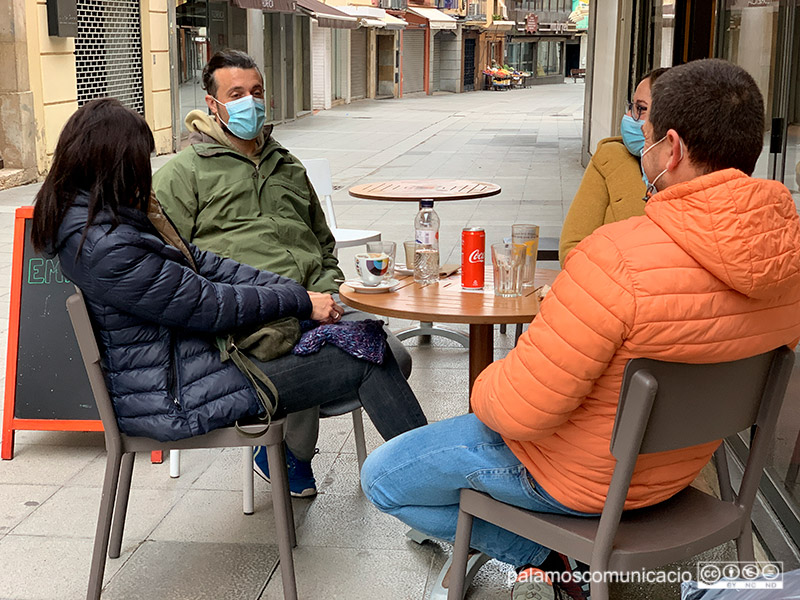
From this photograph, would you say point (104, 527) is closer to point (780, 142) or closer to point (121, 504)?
point (121, 504)

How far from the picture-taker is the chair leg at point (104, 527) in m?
2.75

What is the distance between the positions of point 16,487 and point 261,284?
4.40ft

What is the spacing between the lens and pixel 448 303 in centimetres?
291

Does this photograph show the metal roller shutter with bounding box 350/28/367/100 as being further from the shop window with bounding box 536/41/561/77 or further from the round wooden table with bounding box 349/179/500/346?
the shop window with bounding box 536/41/561/77

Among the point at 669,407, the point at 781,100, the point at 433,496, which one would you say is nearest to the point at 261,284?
the point at 433,496

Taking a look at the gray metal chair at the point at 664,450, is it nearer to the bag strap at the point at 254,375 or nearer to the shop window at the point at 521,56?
the bag strap at the point at 254,375

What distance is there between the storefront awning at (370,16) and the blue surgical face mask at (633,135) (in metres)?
26.7

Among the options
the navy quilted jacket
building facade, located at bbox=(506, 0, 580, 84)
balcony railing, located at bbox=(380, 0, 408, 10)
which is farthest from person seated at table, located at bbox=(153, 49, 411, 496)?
building facade, located at bbox=(506, 0, 580, 84)

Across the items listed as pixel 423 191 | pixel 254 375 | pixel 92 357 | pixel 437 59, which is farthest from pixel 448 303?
pixel 437 59

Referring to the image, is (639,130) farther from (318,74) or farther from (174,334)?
(318,74)

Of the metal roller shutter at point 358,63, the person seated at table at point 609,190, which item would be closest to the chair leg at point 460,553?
the person seated at table at point 609,190

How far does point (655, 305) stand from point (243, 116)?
2178mm

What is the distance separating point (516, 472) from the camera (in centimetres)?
226

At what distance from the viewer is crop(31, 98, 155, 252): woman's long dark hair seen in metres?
2.57
